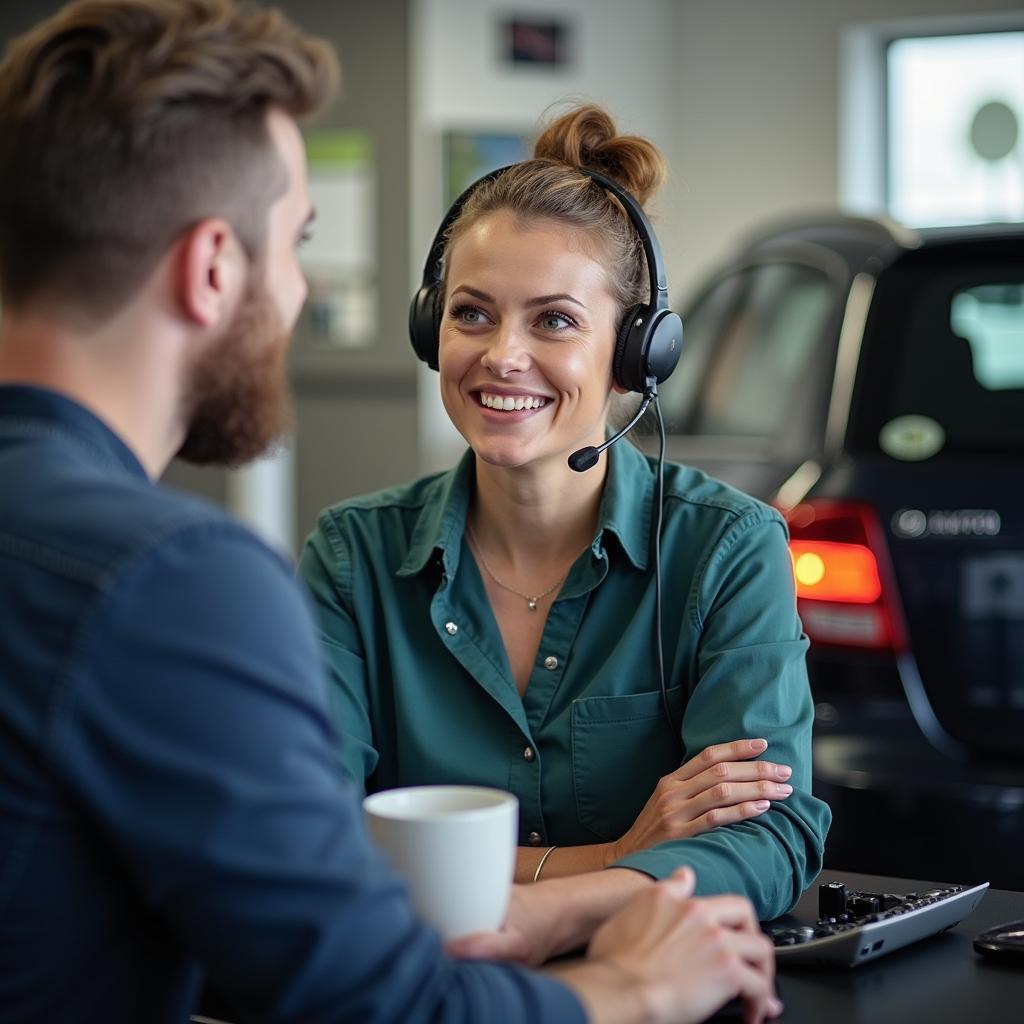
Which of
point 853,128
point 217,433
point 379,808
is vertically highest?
point 853,128

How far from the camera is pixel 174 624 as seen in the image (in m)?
0.93

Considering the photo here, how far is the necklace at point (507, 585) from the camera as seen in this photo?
1.92 m

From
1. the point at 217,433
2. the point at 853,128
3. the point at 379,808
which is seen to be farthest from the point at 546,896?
the point at 853,128

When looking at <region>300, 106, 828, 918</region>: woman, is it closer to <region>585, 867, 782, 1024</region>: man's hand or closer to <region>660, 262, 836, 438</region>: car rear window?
<region>585, 867, 782, 1024</region>: man's hand

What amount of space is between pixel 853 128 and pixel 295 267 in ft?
20.9

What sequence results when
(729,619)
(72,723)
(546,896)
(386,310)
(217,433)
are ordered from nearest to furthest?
(72,723), (217,433), (546,896), (729,619), (386,310)

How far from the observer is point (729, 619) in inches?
69.9

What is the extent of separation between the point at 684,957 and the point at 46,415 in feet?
1.86

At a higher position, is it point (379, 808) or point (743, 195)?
point (743, 195)

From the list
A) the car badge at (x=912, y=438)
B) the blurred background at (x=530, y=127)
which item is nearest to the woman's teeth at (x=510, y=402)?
the car badge at (x=912, y=438)

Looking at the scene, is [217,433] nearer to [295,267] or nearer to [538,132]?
[295,267]

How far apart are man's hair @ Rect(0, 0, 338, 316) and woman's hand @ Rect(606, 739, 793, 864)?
0.77 meters

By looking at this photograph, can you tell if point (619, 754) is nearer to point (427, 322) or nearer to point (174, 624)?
point (427, 322)

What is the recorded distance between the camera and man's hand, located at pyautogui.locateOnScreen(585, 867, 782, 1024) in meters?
1.12
